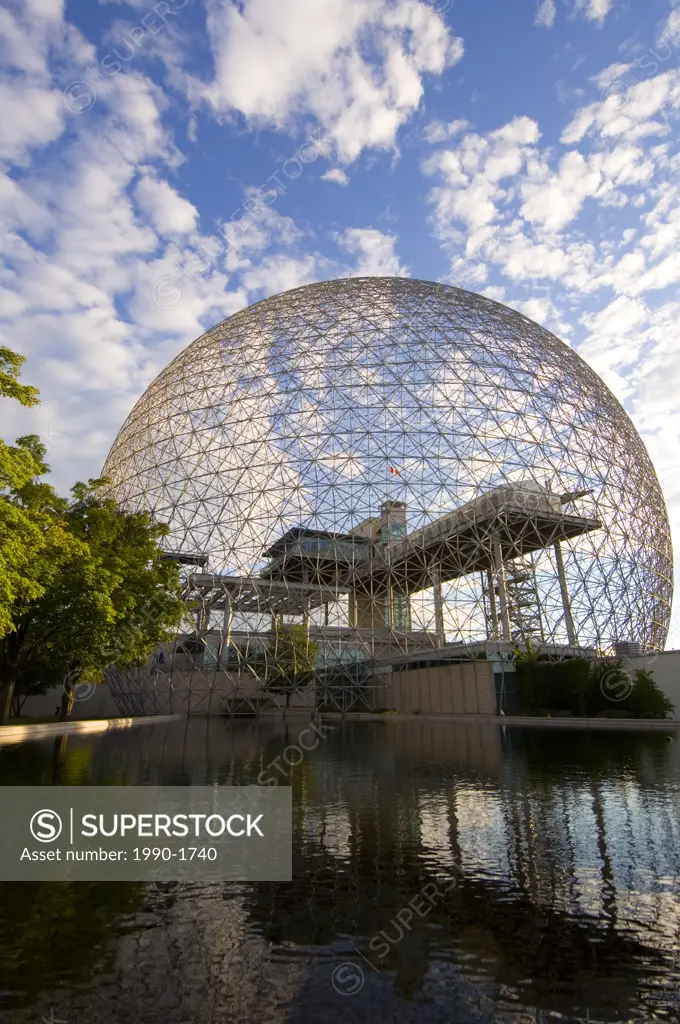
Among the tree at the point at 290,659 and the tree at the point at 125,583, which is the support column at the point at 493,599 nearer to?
the tree at the point at 290,659

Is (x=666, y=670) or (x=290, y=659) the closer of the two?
(x=666, y=670)

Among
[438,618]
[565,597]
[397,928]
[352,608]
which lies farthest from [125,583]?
[565,597]

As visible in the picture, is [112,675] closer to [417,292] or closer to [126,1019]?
[417,292]

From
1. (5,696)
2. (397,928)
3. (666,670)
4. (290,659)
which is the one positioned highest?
(290,659)

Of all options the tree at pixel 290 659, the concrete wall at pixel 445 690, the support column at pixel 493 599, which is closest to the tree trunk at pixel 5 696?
the tree at pixel 290 659

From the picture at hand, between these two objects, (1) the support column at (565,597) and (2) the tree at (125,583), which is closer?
(2) the tree at (125,583)

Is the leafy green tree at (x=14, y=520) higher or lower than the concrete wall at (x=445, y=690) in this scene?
higher

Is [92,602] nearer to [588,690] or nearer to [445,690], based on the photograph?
[445,690]

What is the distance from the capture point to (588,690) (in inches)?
1030

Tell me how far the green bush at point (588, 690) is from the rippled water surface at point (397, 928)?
19.1 m

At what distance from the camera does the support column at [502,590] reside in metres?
30.6

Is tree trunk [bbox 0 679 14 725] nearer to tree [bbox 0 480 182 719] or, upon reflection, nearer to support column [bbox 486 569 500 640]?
tree [bbox 0 480 182 719]

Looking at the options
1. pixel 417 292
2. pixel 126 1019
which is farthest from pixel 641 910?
pixel 417 292

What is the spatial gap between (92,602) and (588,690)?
19896mm
